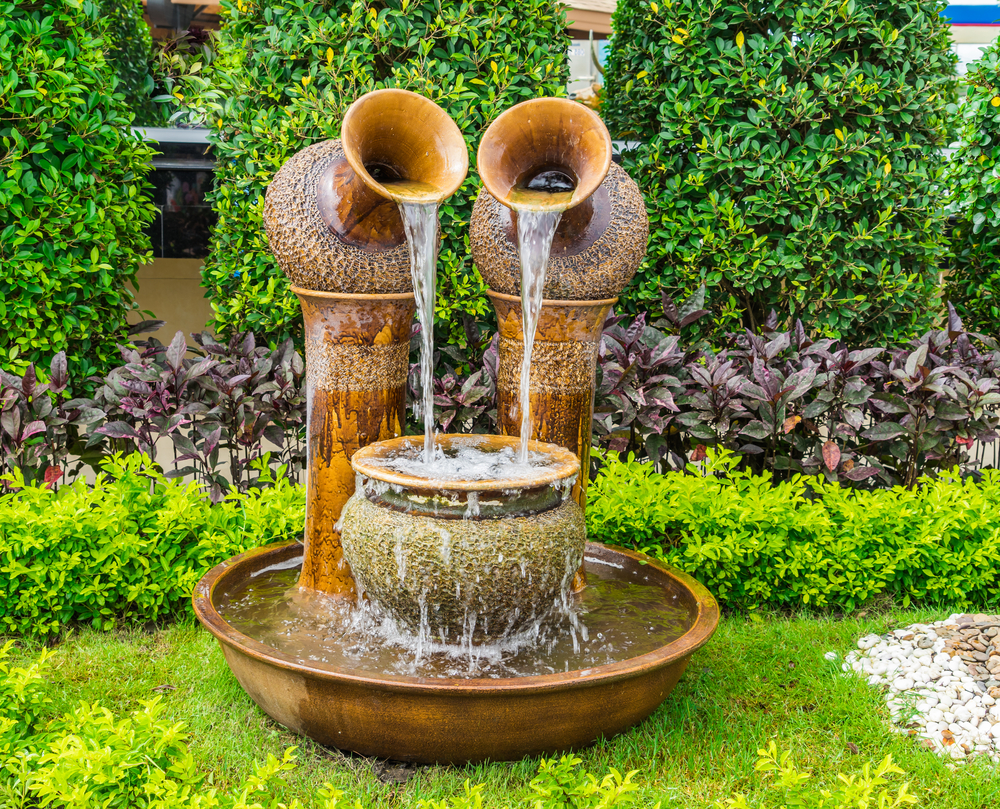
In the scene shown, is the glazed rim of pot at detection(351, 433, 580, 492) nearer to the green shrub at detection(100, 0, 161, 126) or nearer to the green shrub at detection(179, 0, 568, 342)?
the green shrub at detection(179, 0, 568, 342)

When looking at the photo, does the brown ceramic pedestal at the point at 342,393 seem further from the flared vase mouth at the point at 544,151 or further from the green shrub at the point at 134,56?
the green shrub at the point at 134,56

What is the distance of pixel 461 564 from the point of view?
2.53 metres

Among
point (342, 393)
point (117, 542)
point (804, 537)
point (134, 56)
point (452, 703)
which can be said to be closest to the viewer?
point (452, 703)

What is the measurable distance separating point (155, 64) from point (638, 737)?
7682mm

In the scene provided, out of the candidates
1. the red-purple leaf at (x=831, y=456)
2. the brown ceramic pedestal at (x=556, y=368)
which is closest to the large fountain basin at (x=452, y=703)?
the brown ceramic pedestal at (x=556, y=368)

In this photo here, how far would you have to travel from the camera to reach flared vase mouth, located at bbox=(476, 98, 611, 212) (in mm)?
2852

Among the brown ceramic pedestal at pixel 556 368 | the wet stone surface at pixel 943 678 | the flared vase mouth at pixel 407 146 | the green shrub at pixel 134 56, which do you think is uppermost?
the green shrub at pixel 134 56

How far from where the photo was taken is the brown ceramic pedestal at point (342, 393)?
3061 mm

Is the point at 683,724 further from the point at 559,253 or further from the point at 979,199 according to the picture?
the point at 979,199

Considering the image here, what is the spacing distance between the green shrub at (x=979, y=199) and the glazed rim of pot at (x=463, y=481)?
3.45 metres

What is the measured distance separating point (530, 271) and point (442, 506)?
90cm

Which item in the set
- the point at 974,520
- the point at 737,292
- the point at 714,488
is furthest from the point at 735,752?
the point at 737,292

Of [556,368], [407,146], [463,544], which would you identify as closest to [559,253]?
[556,368]

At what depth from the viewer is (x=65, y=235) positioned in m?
4.18
